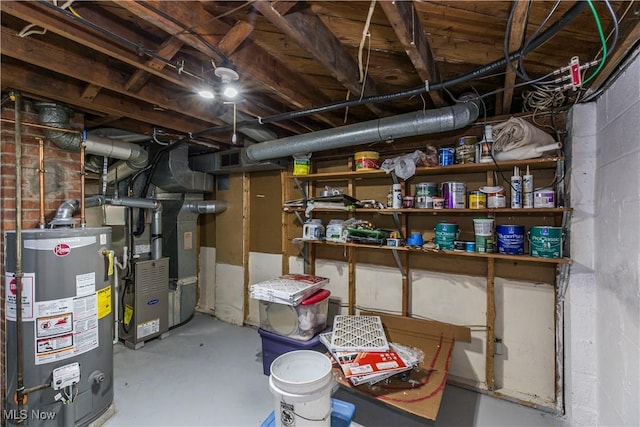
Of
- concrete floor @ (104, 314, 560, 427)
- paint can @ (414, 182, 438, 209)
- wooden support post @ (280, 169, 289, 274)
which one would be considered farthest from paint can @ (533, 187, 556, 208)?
wooden support post @ (280, 169, 289, 274)

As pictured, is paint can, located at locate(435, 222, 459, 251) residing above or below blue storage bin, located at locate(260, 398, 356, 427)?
above

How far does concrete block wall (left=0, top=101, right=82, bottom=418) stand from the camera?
6.16 ft

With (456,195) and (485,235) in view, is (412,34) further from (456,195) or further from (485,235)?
(485,235)

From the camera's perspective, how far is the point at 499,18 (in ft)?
4.19

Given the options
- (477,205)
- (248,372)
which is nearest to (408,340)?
(477,205)

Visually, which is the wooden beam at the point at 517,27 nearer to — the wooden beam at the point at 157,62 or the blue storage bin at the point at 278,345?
the wooden beam at the point at 157,62

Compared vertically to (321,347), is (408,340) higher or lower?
higher

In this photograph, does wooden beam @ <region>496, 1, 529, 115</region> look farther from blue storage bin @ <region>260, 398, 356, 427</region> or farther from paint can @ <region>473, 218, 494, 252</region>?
blue storage bin @ <region>260, 398, 356, 427</region>

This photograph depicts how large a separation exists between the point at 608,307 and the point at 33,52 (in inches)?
134

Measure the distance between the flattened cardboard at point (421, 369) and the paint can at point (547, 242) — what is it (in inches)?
34.4

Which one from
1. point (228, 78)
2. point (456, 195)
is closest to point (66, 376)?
point (228, 78)

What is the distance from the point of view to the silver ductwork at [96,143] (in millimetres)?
2035

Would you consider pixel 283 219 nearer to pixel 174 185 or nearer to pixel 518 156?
pixel 174 185

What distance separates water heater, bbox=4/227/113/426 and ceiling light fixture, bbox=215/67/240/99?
54.5 inches
